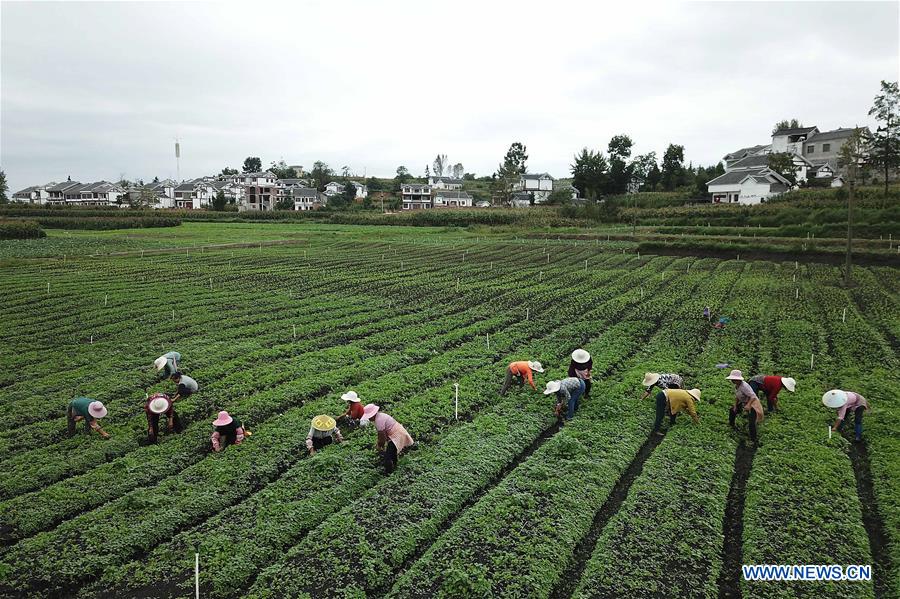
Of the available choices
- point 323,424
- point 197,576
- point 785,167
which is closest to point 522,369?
point 323,424

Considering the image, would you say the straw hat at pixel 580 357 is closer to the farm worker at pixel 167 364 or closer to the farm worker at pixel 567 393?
the farm worker at pixel 567 393

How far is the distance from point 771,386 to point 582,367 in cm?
434

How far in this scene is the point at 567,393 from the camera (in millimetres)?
13508

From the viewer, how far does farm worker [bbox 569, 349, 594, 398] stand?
14.3 metres

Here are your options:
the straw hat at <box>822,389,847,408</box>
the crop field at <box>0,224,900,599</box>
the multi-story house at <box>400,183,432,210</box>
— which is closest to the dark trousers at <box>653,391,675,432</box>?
the crop field at <box>0,224,900,599</box>

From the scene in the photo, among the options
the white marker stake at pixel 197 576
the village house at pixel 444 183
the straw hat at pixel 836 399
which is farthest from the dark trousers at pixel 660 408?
the village house at pixel 444 183

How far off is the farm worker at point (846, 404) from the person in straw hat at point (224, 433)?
495 inches

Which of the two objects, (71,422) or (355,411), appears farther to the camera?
(355,411)

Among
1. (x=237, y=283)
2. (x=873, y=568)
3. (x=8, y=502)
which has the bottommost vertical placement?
(x=873, y=568)

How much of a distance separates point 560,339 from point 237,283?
19693 millimetres

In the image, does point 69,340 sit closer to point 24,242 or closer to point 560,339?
point 560,339

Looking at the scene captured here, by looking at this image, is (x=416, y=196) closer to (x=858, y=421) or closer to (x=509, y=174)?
(x=509, y=174)

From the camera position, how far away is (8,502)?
389 inches

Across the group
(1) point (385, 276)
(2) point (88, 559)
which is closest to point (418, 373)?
(2) point (88, 559)
